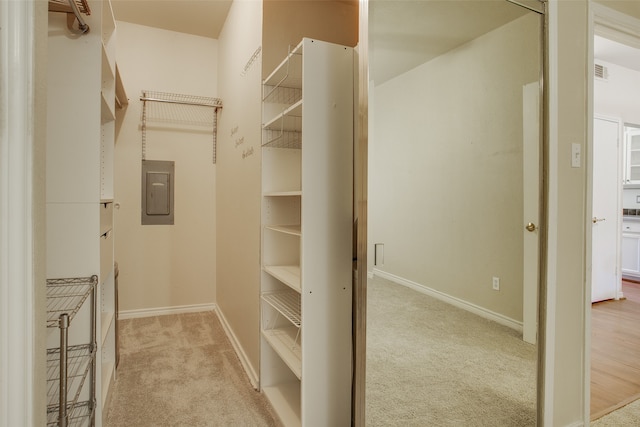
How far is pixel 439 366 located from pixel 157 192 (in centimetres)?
302

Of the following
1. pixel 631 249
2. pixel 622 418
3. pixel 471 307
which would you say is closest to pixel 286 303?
pixel 471 307

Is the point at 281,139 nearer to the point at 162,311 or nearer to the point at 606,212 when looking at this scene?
the point at 162,311

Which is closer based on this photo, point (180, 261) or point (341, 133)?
point (341, 133)

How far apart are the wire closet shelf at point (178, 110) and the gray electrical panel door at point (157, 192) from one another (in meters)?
0.15

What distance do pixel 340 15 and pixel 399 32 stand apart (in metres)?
0.95

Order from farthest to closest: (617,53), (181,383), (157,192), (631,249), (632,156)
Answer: (632,156) → (631,249) → (617,53) → (157,192) → (181,383)

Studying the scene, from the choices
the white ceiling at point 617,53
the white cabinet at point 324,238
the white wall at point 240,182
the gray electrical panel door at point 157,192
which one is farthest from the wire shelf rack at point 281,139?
the white ceiling at point 617,53

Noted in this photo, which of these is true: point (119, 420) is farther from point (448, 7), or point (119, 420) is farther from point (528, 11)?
point (528, 11)

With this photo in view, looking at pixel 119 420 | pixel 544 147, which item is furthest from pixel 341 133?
pixel 119 420

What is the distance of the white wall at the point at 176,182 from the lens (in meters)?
3.55

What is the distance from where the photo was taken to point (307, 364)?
166cm

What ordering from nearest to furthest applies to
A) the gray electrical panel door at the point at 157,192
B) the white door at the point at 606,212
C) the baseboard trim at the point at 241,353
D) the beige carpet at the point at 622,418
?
1. the beige carpet at the point at 622,418
2. the baseboard trim at the point at 241,353
3. the gray electrical panel door at the point at 157,192
4. the white door at the point at 606,212

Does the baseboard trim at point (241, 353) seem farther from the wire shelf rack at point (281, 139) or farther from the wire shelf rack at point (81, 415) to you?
the wire shelf rack at point (281, 139)

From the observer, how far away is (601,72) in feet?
13.0
